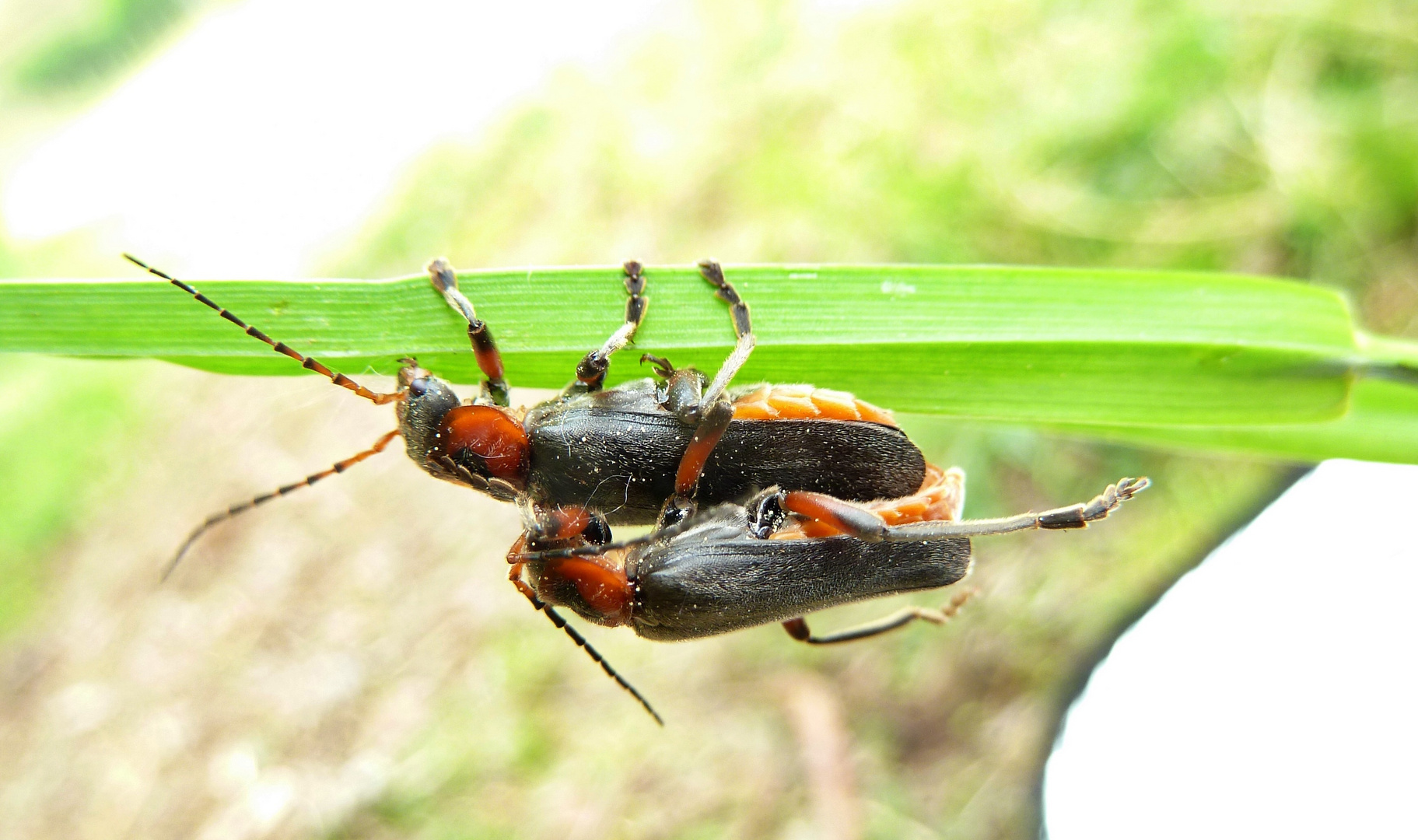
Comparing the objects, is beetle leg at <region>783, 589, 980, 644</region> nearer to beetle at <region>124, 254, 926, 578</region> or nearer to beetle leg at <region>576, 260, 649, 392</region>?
beetle at <region>124, 254, 926, 578</region>

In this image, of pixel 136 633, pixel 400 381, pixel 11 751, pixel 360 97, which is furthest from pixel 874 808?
pixel 360 97

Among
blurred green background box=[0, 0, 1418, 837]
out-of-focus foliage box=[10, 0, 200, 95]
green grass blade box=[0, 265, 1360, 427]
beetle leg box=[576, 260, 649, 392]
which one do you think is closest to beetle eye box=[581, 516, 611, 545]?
beetle leg box=[576, 260, 649, 392]

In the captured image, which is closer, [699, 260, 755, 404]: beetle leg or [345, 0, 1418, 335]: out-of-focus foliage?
[699, 260, 755, 404]: beetle leg

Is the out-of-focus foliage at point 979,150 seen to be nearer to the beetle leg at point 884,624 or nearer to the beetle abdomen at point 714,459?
the beetle leg at point 884,624

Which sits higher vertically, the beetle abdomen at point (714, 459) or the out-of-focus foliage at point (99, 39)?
the out-of-focus foliage at point (99, 39)

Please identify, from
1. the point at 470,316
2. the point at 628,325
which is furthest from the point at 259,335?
the point at 628,325

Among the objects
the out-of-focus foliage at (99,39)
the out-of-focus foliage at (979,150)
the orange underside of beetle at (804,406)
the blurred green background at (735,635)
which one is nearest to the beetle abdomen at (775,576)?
the orange underside of beetle at (804,406)

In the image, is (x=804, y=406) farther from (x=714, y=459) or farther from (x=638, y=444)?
(x=638, y=444)
